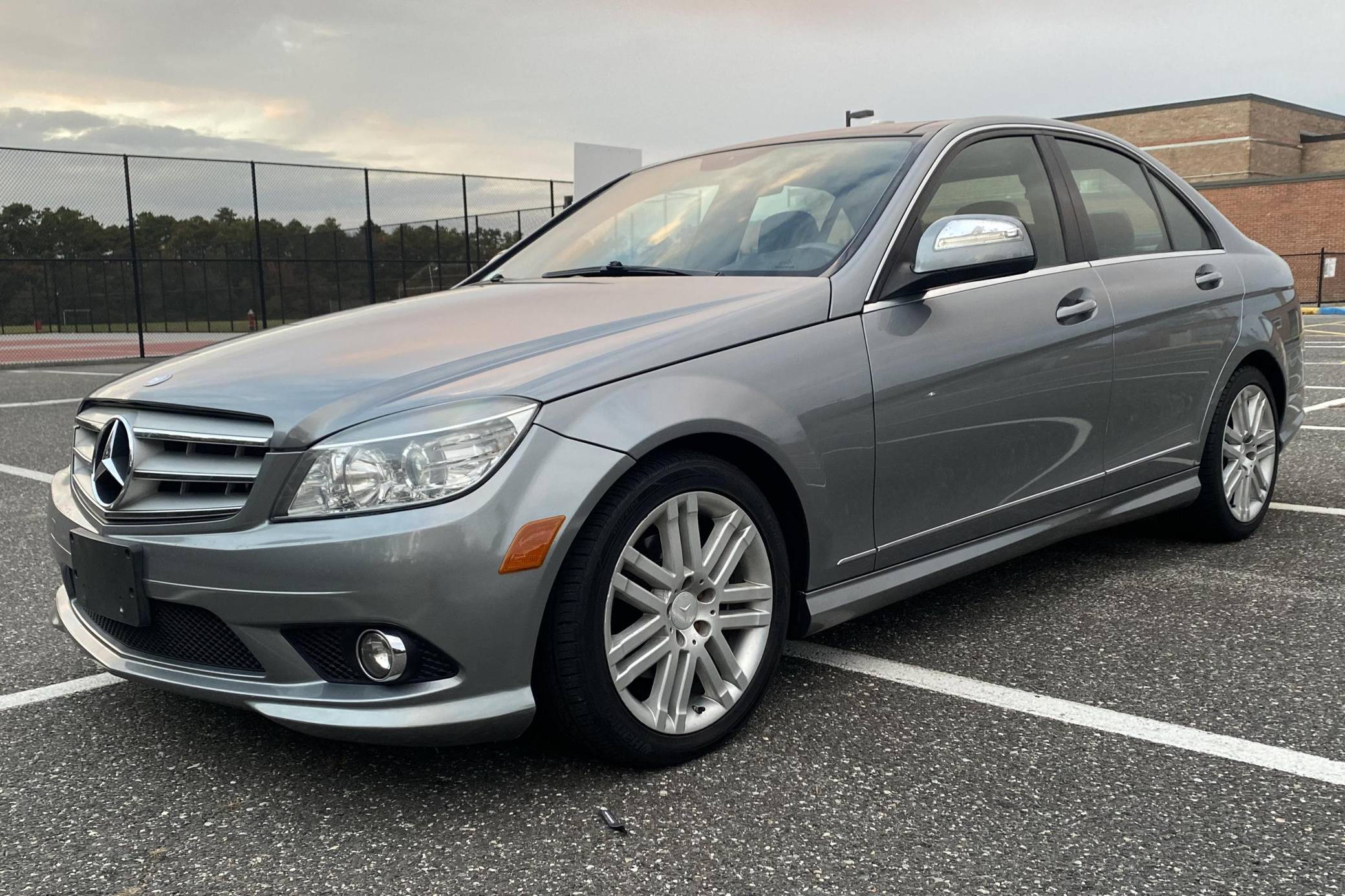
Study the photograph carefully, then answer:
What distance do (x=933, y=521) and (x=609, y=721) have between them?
120cm

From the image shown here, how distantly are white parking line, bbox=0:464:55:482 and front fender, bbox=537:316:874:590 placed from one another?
5.30m

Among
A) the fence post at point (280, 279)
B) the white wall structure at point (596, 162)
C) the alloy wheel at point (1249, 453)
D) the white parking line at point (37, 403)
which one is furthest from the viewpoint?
the fence post at point (280, 279)

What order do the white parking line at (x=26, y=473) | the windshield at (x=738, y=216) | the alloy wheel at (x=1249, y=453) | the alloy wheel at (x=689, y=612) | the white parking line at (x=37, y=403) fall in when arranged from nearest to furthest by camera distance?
the alloy wheel at (x=689, y=612), the windshield at (x=738, y=216), the alloy wheel at (x=1249, y=453), the white parking line at (x=26, y=473), the white parking line at (x=37, y=403)

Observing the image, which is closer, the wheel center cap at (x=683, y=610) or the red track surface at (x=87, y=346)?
the wheel center cap at (x=683, y=610)

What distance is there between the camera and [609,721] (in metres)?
2.47

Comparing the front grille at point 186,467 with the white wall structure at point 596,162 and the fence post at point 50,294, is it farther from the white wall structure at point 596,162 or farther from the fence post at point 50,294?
the fence post at point 50,294

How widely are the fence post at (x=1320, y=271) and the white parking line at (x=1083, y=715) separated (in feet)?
102

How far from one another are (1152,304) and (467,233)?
23.6 m

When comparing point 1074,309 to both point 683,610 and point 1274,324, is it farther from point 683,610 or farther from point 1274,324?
point 683,610

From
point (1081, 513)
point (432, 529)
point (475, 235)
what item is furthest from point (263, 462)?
point (475, 235)

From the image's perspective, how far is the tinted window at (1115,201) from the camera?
154 inches

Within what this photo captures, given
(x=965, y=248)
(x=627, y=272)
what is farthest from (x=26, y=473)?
(x=965, y=248)

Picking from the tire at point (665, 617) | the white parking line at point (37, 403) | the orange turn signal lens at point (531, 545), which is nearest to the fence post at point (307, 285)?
the white parking line at point (37, 403)

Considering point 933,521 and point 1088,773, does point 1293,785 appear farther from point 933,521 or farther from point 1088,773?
point 933,521
